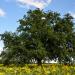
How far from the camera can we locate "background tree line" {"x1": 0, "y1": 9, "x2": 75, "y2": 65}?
50281mm

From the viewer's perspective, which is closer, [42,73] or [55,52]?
[42,73]

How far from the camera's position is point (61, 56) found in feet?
170

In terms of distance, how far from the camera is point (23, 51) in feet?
165

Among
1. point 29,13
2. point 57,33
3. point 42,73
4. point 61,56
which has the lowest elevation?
point 42,73

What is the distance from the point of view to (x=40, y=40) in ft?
167

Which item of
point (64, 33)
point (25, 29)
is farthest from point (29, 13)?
point (64, 33)

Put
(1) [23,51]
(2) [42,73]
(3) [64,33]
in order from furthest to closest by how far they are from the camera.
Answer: (3) [64,33] → (1) [23,51] → (2) [42,73]

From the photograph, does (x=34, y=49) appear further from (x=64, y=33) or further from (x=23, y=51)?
(x=64, y=33)

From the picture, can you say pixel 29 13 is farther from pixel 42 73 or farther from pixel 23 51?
pixel 42 73

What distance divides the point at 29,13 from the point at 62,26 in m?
5.70

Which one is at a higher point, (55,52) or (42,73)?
(55,52)

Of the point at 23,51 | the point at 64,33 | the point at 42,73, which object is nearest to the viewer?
the point at 42,73

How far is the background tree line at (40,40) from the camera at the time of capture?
50281mm

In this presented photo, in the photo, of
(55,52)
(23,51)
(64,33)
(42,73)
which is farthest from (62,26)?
(42,73)
